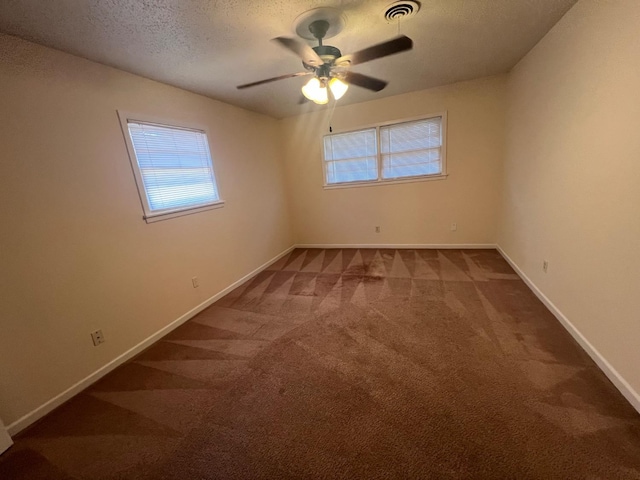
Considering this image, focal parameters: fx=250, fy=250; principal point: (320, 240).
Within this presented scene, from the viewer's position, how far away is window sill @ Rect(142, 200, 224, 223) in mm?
2406

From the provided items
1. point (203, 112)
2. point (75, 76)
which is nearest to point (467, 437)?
point (75, 76)

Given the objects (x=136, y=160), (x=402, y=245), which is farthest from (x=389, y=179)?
(x=136, y=160)

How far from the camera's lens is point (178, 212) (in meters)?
2.68

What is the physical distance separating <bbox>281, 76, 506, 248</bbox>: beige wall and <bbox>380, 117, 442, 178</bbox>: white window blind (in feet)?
0.50

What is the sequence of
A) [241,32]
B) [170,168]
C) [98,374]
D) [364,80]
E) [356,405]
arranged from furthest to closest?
[170,168]
[364,80]
[98,374]
[241,32]
[356,405]

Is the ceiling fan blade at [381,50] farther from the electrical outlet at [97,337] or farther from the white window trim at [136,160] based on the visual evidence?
the electrical outlet at [97,337]

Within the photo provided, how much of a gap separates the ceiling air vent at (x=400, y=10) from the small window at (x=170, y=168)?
7.47 ft

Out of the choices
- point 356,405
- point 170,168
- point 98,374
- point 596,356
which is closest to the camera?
point 356,405

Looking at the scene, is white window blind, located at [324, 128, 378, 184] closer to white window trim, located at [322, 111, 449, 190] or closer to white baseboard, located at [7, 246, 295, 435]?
white window trim, located at [322, 111, 449, 190]

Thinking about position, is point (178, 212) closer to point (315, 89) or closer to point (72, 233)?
point (72, 233)

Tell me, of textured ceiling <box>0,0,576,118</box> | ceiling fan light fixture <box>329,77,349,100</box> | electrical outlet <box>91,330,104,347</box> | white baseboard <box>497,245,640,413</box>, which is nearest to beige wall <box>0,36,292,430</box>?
electrical outlet <box>91,330,104,347</box>

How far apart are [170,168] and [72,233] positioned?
1.08 meters

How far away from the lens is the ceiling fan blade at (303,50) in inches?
59.5

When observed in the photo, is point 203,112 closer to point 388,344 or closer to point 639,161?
point 388,344
